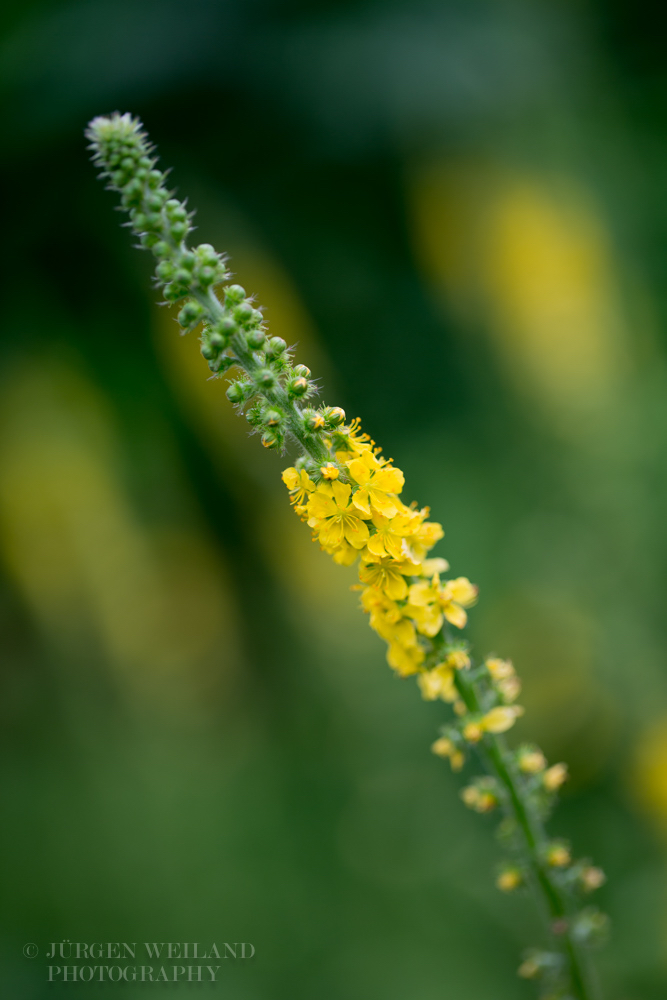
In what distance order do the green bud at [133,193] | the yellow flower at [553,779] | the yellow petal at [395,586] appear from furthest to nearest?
the yellow flower at [553,779]
the yellow petal at [395,586]
the green bud at [133,193]

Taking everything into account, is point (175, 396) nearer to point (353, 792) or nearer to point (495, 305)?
point (495, 305)

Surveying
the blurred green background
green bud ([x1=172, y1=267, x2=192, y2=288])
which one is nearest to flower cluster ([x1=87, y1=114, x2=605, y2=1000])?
green bud ([x1=172, y1=267, x2=192, y2=288])

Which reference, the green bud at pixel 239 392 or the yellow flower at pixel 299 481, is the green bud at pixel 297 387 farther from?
the yellow flower at pixel 299 481

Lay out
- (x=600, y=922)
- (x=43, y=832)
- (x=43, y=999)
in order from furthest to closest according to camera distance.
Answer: (x=43, y=832) < (x=43, y=999) < (x=600, y=922)

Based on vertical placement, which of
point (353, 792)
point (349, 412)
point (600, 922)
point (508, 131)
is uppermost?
point (508, 131)

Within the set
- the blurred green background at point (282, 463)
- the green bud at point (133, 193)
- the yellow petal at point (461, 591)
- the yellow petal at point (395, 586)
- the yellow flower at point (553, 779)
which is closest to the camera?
the green bud at point (133, 193)

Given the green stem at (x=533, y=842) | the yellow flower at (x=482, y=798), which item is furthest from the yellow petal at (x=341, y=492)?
the yellow flower at (x=482, y=798)

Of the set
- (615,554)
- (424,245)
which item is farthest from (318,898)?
(424,245)

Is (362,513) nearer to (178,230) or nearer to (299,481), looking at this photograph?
(299,481)
